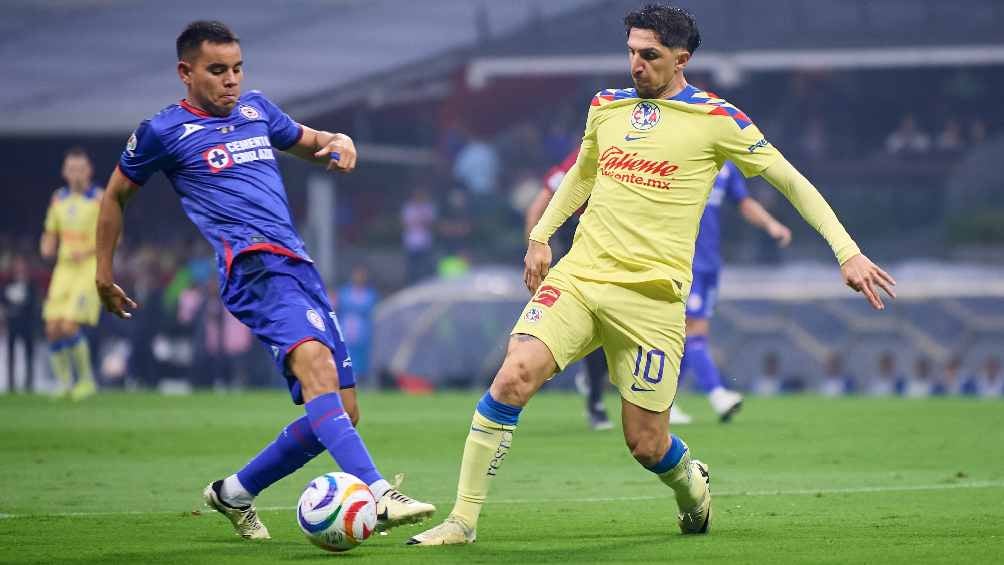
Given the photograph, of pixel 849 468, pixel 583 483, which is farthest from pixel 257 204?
pixel 849 468

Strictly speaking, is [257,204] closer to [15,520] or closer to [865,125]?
[15,520]

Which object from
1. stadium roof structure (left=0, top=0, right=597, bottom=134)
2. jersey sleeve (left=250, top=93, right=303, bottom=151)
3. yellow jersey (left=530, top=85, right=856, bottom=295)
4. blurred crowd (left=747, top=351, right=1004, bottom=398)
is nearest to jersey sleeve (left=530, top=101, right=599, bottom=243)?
yellow jersey (left=530, top=85, right=856, bottom=295)

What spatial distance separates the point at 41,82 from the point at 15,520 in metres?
22.0

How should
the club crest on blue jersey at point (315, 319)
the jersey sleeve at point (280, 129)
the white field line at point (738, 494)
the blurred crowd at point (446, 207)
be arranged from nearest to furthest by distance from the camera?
1. the club crest on blue jersey at point (315, 319)
2. the jersey sleeve at point (280, 129)
3. the white field line at point (738, 494)
4. the blurred crowd at point (446, 207)

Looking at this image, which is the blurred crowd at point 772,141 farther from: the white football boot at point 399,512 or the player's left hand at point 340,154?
the white football boot at point 399,512

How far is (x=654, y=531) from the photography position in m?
7.82

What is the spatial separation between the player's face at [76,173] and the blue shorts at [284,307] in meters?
11.3

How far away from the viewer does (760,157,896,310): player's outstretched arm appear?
6930mm

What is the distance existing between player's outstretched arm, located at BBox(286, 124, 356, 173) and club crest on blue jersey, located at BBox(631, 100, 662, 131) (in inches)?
49.2

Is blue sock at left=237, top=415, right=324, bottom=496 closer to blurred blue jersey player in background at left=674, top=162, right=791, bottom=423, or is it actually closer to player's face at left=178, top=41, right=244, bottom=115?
player's face at left=178, top=41, right=244, bottom=115

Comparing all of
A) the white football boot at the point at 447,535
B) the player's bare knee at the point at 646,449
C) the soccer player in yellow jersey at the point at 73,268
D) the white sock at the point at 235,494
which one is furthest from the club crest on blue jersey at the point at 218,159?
the soccer player in yellow jersey at the point at 73,268

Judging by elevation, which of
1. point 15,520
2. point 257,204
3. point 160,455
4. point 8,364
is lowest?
point 8,364

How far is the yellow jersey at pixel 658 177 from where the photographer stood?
292 inches

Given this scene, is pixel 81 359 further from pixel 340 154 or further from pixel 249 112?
pixel 340 154
